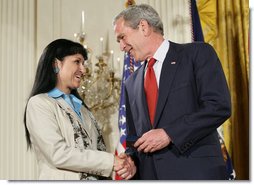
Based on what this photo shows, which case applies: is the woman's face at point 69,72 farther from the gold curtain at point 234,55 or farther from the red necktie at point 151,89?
the gold curtain at point 234,55

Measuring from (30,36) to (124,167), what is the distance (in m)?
1.22

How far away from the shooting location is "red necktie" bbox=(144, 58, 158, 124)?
6.50 feet

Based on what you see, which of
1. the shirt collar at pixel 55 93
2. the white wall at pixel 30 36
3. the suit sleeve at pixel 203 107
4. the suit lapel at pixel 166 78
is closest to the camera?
the suit sleeve at pixel 203 107

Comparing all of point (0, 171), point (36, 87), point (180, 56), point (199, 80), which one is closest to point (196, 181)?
point (199, 80)

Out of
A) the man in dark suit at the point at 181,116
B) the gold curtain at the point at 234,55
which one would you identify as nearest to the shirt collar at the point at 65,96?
the man in dark suit at the point at 181,116

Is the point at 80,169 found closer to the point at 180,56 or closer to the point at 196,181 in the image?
the point at 196,181

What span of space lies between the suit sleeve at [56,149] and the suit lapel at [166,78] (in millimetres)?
331

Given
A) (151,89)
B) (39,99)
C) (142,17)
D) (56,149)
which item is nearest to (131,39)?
(142,17)

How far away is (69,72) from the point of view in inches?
88.9

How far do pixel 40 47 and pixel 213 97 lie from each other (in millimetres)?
1342

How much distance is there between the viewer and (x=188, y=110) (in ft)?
6.16

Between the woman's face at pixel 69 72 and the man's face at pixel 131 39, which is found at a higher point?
the man's face at pixel 131 39

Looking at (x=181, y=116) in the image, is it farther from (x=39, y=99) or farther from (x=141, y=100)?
(x=39, y=99)

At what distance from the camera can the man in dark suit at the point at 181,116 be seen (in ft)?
5.95
